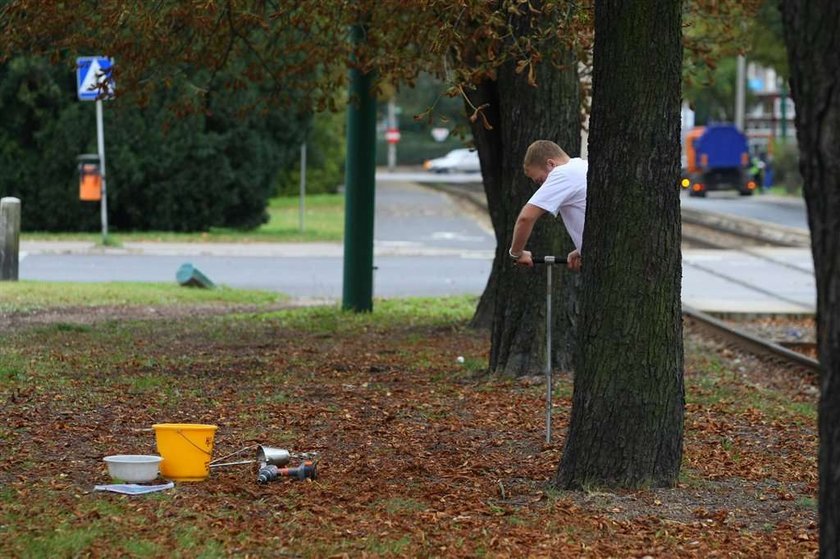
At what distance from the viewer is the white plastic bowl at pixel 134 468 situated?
→ 6.99 m

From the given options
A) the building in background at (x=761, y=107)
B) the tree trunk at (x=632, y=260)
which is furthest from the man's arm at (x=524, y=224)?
the building in background at (x=761, y=107)

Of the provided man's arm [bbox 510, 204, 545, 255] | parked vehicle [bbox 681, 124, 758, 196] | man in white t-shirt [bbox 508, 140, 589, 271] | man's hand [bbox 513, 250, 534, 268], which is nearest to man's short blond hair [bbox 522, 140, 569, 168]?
man in white t-shirt [bbox 508, 140, 589, 271]

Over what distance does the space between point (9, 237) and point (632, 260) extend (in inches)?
526

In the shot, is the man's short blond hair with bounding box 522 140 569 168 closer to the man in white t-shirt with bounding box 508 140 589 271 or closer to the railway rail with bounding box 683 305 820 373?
the man in white t-shirt with bounding box 508 140 589 271

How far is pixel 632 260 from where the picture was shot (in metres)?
7.09

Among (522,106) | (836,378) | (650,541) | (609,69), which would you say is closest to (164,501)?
(650,541)

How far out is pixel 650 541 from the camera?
6.09m

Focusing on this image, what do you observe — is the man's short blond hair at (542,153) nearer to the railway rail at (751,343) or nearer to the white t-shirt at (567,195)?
the white t-shirt at (567,195)

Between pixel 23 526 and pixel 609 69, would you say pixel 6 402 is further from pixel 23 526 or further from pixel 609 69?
pixel 609 69

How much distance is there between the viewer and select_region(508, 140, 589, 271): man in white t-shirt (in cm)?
820

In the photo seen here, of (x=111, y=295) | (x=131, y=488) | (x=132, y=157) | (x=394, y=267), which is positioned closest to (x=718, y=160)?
(x=132, y=157)

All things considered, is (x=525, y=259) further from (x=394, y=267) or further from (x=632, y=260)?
(x=394, y=267)

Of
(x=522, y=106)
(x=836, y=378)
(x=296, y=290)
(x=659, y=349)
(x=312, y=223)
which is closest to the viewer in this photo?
(x=836, y=378)

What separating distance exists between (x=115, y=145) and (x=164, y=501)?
2460cm
